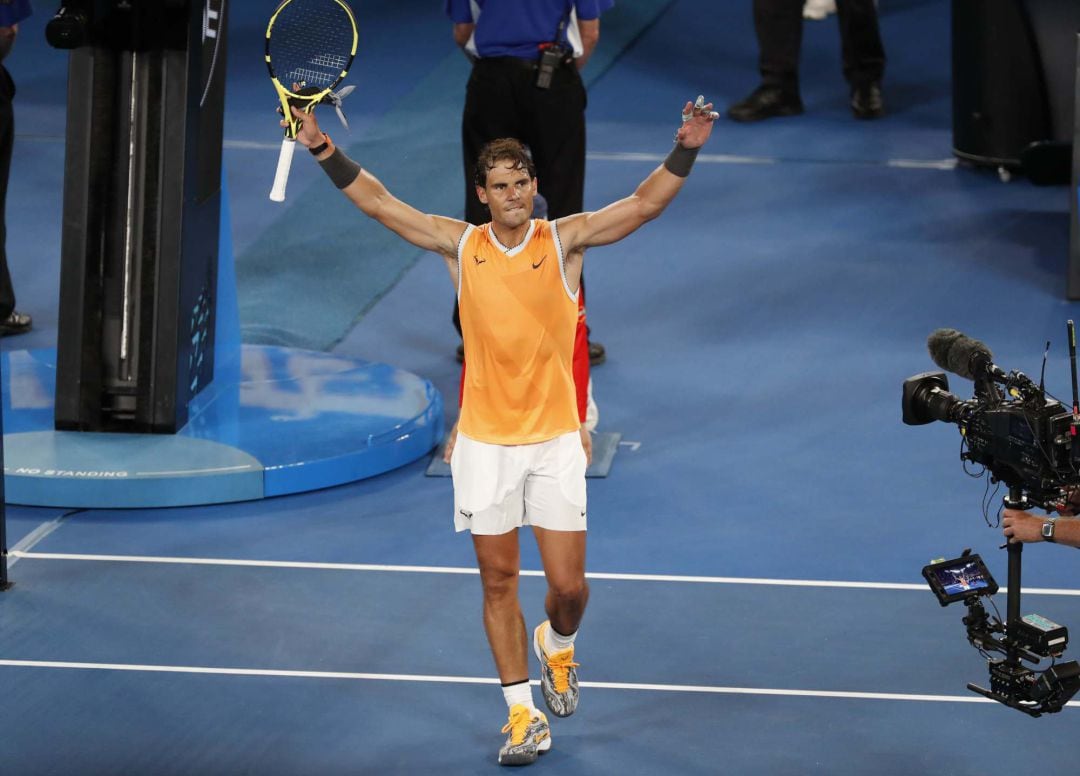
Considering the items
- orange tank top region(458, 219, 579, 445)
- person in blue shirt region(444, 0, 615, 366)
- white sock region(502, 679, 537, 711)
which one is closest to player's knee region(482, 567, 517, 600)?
white sock region(502, 679, 537, 711)

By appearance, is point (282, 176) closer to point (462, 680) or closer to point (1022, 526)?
point (462, 680)

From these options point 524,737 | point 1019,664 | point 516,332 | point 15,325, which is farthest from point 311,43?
point 15,325

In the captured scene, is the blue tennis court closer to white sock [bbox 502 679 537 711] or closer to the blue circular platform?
the blue circular platform

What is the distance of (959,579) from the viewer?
5.91 m

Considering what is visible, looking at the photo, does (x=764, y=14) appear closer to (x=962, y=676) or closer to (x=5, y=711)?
(x=962, y=676)

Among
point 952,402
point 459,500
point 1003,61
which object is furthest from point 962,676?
point 1003,61

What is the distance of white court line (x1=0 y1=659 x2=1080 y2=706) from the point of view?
6863 millimetres

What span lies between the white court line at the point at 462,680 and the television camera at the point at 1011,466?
0.87 metres

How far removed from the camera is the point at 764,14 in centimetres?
1436

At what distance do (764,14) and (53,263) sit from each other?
231 inches

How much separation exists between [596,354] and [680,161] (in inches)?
180

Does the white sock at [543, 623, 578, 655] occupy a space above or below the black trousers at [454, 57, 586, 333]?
below

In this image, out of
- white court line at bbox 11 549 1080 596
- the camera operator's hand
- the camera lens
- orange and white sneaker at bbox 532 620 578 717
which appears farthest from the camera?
the camera lens

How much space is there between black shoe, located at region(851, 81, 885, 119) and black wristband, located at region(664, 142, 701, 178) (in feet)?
29.8
